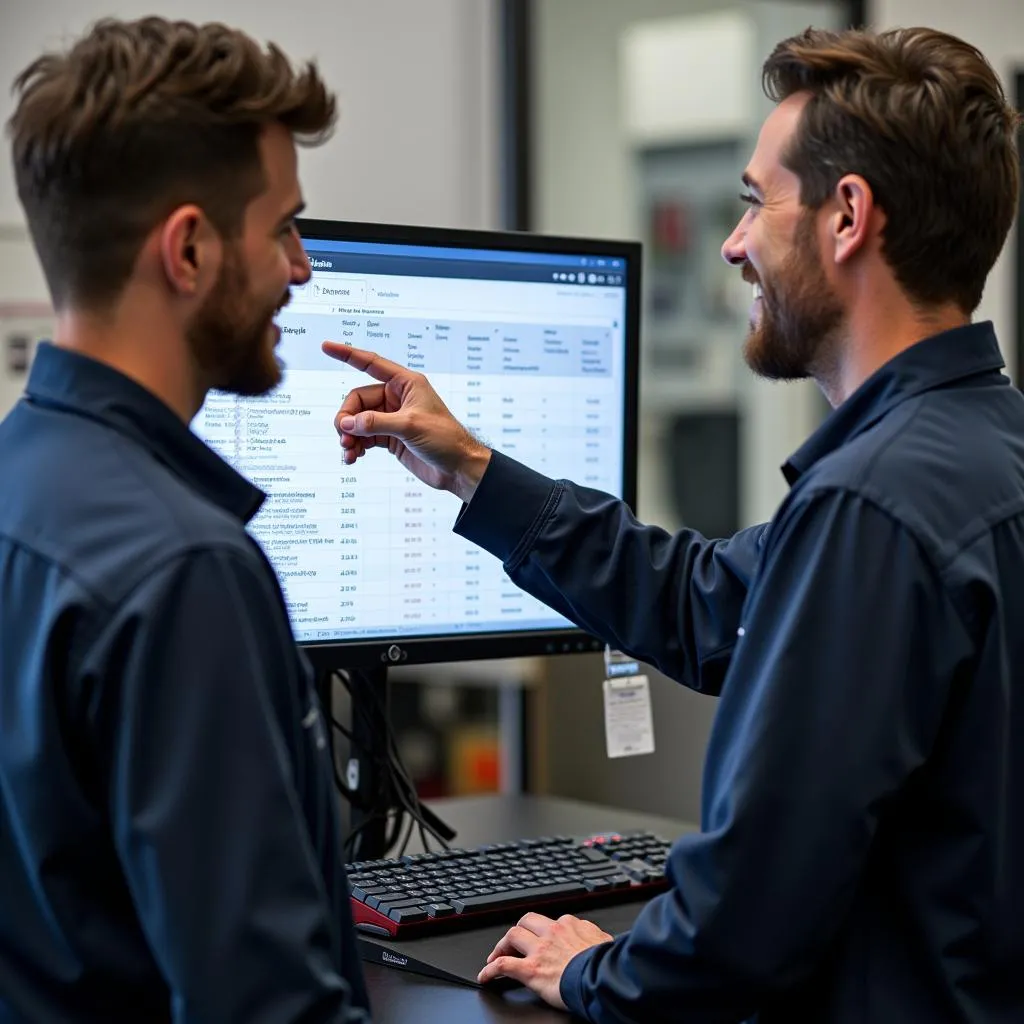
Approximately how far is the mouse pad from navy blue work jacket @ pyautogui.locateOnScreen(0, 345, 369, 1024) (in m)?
0.36

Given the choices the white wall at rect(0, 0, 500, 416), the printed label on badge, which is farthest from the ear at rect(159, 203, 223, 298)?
the white wall at rect(0, 0, 500, 416)

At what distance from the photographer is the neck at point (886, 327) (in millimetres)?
1194

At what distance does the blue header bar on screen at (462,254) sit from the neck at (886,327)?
45cm

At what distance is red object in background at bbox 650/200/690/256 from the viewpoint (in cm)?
537

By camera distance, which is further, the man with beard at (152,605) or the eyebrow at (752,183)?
the eyebrow at (752,183)

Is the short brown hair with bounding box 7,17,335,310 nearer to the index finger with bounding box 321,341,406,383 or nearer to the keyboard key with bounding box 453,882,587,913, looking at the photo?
the index finger with bounding box 321,341,406,383

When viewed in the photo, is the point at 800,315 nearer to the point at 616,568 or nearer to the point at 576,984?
the point at 616,568

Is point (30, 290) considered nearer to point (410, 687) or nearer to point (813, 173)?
point (410, 687)

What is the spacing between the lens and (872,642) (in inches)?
A: 39.7

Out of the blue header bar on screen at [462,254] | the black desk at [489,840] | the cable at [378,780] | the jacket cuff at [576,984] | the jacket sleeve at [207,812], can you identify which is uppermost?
the blue header bar on screen at [462,254]

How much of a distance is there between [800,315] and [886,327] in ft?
0.24

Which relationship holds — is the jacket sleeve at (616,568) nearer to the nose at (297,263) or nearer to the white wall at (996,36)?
the nose at (297,263)

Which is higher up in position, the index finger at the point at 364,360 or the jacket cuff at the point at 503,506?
the index finger at the point at 364,360

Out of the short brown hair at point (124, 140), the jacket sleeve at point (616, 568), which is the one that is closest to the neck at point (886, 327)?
the jacket sleeve at point (616, 568)
